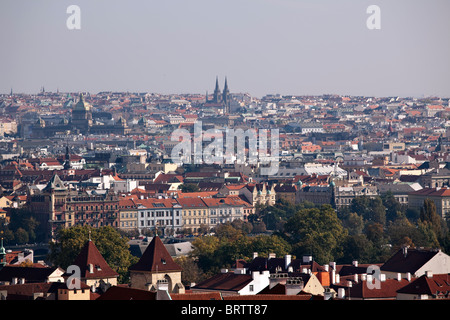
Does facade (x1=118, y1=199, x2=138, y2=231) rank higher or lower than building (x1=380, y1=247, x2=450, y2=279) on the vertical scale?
lower

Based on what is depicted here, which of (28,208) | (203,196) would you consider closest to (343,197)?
(203,196)

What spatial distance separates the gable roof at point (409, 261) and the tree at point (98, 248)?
20.6 ft

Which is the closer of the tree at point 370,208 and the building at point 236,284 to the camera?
the building at point 236,284

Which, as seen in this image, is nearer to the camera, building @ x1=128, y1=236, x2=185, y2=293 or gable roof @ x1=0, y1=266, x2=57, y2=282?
building @ x1=128, y1=236, x2=185, y2=293

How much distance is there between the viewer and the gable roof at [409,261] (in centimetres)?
3559

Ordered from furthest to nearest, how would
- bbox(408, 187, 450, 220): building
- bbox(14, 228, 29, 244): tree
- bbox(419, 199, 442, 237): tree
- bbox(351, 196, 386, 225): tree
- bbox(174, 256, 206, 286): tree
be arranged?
bbox(408, 187, 450, 220): building
bbox(351, 196, 386, 225): tree
bbox(14, 228, 29, 244): tree
bbox(419, 199, 442, 237): tree
bbox(174, 256, 206, 286): tree

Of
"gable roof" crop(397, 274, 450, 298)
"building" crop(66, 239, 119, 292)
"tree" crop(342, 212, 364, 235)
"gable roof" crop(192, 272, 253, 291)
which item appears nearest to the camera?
"gable roof" crop(397, 274, 450, 298)

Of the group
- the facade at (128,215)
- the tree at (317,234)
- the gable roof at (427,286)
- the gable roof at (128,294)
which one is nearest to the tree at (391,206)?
the facade at (128,215)

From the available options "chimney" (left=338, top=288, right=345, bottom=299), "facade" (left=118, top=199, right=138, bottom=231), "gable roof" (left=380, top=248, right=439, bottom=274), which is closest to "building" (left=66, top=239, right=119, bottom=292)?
"chimney" (left=338, top=288, right=345, bottom=299)

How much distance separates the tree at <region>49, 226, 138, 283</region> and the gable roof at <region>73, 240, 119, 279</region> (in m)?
4.68

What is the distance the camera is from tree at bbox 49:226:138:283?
39.5 meters

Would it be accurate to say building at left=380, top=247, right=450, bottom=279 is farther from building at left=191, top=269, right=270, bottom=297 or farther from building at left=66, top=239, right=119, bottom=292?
building at left=66, top=239, right=119, bottom=292

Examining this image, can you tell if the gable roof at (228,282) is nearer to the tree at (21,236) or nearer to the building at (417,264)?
the building at (417,264)
